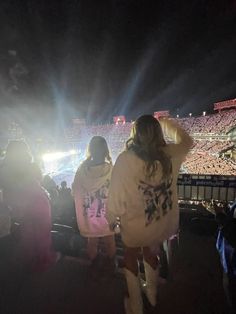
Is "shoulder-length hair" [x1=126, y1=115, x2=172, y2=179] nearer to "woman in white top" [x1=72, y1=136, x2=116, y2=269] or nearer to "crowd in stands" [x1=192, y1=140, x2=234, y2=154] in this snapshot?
"woman in white top" [x1=72, y1=136, x2=116, y2=269]

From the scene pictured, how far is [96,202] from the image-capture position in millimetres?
2791

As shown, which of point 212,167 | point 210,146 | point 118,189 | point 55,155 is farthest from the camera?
point 210,146

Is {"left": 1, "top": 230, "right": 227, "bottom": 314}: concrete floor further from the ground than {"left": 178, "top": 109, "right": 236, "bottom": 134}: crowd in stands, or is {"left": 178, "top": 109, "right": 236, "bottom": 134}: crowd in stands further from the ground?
{"left": 178, "top": 109, "right": 236, "bottom": 134}: crowd in stands

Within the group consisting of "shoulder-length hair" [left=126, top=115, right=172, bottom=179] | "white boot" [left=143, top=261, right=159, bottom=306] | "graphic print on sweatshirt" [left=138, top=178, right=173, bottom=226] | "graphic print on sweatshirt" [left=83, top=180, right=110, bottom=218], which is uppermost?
"shoulder-length hair" [left=126, top=115, right=172, bottom=179]

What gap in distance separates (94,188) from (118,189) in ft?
2.67


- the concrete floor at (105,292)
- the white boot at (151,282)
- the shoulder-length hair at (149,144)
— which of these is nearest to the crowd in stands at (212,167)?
the concrete floor at (105,292)

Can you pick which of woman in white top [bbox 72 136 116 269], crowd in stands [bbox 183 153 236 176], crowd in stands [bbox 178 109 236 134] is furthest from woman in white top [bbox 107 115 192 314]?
crowd in stands [bbox 178 109 236 134]

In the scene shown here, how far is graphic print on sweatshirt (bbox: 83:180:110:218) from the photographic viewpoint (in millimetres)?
2779

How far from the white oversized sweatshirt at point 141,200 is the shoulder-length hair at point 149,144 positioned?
45 millimetres

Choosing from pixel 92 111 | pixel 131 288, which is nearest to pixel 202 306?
pixel 131 288

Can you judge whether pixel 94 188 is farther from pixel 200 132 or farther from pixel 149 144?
pixel 200 132

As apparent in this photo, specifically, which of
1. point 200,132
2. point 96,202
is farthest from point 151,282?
point 200,132

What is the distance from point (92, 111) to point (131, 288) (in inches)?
1839

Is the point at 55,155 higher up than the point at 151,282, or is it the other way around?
the point at 151,282
